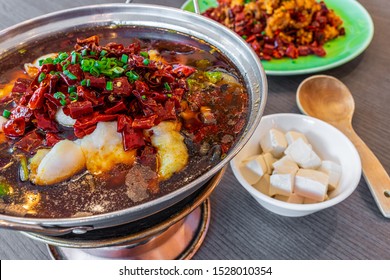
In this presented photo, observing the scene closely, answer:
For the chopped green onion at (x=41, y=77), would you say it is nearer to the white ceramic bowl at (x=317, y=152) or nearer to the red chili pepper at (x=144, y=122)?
the red chili pepper at (x=144, y=122)

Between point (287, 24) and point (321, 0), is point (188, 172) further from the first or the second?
point (321, 0)

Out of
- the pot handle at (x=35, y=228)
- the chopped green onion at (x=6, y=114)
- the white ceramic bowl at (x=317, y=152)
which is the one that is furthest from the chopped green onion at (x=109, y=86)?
the white ceramic bowl at (x=317, y=152)

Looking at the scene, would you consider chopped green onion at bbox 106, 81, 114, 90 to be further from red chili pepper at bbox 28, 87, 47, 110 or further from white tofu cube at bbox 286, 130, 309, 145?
white tofu cube at bbox 286, 130, 309, 145

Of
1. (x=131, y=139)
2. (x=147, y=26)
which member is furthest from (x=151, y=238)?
(x=147, y=26)

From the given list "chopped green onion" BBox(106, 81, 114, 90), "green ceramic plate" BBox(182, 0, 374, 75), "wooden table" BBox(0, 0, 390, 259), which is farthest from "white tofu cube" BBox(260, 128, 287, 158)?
"chopped green onion" BBox(106, 81, 114, 90)

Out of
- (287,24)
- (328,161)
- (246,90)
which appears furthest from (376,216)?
(287,24)
